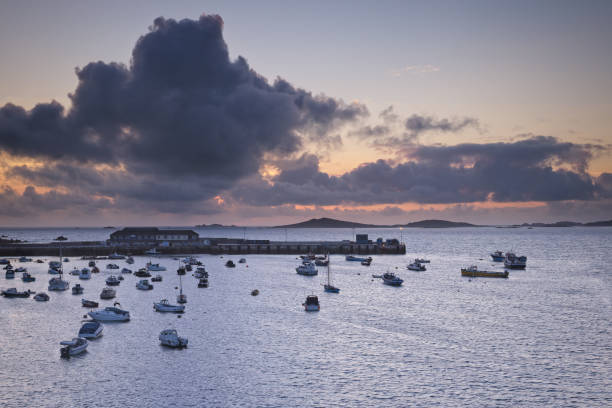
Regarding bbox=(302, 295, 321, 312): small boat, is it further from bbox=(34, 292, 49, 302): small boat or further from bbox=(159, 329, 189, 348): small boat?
bbox=(34, 292, 49, 302): small boat

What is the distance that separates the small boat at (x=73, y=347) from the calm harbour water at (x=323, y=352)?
74cm

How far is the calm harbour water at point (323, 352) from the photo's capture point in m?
38.5

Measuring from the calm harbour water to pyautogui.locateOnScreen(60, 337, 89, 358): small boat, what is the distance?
739 mm

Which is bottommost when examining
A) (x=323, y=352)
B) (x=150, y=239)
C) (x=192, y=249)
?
(x=323, y=352)

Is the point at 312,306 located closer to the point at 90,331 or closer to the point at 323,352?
the point at 323,352

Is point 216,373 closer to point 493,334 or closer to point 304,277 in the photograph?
point 493,334

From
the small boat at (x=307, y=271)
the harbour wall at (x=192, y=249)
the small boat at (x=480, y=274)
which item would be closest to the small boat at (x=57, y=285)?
the small boat at (x=307, y=271)

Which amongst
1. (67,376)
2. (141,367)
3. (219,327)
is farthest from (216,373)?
(219,327)

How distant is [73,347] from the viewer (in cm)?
4738

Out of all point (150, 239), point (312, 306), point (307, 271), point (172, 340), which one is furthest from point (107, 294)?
point (150, 239)

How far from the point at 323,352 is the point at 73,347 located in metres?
25.1

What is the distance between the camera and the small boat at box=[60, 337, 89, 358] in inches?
1842

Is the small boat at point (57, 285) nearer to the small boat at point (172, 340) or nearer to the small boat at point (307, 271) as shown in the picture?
the small boat at point (172, 340)

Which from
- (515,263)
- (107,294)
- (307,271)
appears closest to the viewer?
(107,294)
